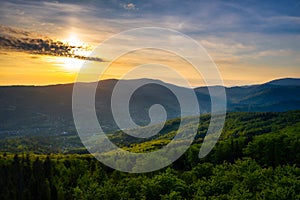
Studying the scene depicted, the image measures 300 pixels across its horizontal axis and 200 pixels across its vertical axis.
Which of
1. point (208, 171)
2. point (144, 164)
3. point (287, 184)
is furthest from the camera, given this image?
point (144, 164)

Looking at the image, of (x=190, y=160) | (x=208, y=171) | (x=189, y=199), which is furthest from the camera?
(x=190, y=160)

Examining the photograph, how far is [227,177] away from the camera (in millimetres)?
63219

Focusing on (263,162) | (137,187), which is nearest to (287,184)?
(137,187)

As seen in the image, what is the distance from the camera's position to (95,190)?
59.2 metres

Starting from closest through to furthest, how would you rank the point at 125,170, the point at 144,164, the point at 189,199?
the point at 189,199 < the point at 144,164 < the point at 125,170

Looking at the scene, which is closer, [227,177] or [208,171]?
[227,177]

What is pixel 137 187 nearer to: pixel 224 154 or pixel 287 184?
pixel 287 184

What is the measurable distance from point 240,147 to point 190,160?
2133 cm

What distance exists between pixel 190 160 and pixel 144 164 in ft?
81.3

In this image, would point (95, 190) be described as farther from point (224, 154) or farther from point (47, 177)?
point (224, 154)

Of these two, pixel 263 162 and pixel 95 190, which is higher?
pixel 95 190

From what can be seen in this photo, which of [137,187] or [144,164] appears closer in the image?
[137,187]

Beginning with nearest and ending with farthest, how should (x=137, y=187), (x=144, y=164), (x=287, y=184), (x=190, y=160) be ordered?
(x=287, y=184)
(x=137, y=187)
(x=144, y=164)
(x=190, y=160)

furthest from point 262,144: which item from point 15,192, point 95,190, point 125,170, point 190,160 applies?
point 15,192
